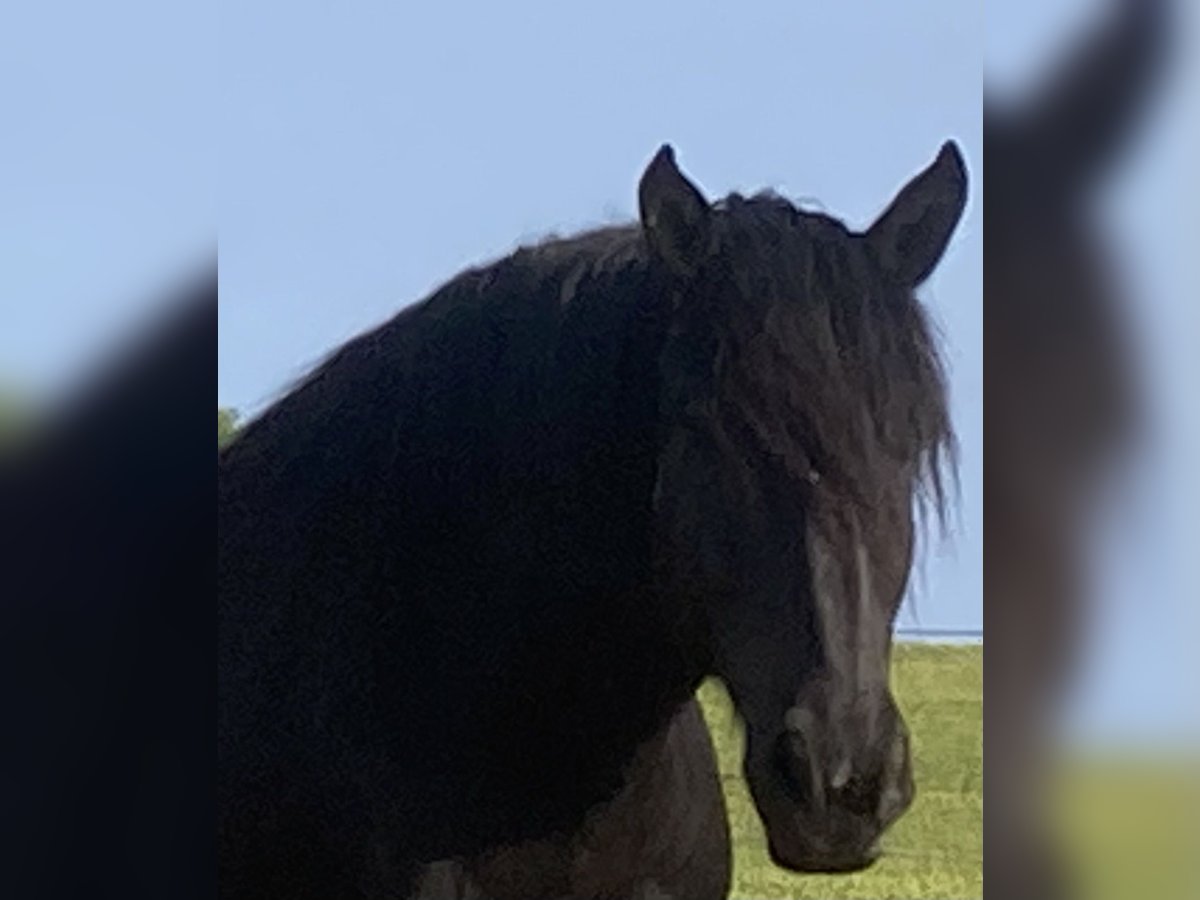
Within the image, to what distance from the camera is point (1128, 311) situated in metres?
2.27

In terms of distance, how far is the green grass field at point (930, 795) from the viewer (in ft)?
7.48

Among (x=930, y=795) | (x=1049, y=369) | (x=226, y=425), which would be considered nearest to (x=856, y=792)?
(x=930, y=795)

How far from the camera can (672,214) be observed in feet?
7.38

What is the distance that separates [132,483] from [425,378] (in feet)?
1.52

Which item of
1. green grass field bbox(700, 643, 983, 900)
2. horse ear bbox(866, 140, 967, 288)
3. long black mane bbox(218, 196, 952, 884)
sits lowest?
green grass field bbox(700, 643, 983, 900)

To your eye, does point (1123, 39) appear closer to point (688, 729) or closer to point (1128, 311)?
point (1128, 311)

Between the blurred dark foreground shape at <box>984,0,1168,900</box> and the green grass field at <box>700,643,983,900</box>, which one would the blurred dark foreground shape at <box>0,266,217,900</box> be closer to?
the green grass field at <box>700,643,983,900</box>

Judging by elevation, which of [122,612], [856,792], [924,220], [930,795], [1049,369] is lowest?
[930,795]

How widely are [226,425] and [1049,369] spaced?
3.95ft

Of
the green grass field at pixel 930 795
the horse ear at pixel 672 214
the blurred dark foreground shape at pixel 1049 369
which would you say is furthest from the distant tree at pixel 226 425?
the blurred dark foreground shape at pixel 1049 369

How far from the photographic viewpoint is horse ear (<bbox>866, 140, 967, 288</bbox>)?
2258mm

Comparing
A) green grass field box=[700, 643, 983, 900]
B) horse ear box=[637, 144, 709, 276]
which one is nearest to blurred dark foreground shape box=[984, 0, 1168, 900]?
green grass field box=[700, 643, 983, 900]

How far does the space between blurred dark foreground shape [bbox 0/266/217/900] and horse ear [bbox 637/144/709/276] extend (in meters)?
0.68

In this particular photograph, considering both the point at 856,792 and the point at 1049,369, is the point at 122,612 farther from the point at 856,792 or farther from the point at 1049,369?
the point at 1049,369
